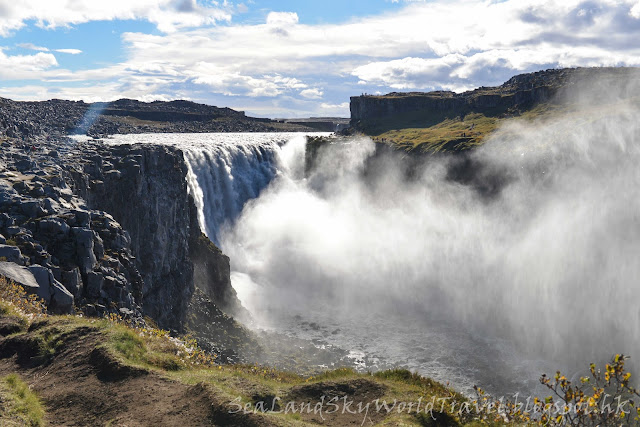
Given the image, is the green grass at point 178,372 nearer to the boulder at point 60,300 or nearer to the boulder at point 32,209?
the boulder at point 60,300

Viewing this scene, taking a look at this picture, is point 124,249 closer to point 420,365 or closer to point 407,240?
point 420,365

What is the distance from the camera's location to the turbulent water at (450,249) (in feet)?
171

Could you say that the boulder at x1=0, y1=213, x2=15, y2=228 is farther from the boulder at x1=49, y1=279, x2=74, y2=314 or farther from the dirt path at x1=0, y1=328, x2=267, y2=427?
the dirt path at x1=0, y1=328, x2=267, y2=427

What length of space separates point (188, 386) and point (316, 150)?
10562 centimetres

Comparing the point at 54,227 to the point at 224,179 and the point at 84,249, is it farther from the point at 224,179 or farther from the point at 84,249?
the point at 224,179

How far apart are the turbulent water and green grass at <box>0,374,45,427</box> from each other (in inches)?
1455

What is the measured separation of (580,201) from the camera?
77562 millimetres

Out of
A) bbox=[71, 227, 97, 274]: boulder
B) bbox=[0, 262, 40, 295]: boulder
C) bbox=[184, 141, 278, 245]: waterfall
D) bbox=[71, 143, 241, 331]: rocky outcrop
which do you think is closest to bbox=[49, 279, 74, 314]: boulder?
bbox=[0, 262, 40, 295]: boulder

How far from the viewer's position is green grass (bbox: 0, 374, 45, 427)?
11.6 metres

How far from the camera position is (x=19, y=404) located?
39.8 ft

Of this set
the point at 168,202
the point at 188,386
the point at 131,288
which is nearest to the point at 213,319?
the point at 168,202

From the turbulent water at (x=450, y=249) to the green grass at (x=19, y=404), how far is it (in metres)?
37.0

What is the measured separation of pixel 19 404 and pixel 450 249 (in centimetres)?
6876

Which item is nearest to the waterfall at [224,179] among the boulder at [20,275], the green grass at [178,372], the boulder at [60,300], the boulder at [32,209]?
the boulder at [32,209]
